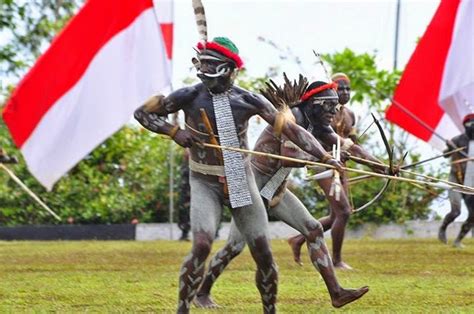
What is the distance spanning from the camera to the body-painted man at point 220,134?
9.90m

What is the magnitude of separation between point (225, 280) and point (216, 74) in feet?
15.8

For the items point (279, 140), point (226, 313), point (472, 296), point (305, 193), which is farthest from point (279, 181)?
point (305, 193)

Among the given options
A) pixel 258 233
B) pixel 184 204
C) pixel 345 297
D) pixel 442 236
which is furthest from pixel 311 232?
pixel 184 204

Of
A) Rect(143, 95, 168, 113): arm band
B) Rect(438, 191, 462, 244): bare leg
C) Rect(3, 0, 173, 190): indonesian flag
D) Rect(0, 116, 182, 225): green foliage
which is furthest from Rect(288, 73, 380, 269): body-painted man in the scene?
Rect(0, 116, 182, 225): green foliage

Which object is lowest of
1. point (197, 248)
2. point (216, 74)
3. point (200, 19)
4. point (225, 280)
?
point (225, 280)

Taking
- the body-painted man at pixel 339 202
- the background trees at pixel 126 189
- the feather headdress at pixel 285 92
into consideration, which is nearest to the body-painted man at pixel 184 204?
the background trees at pixel 126 189

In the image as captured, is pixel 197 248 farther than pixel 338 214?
No

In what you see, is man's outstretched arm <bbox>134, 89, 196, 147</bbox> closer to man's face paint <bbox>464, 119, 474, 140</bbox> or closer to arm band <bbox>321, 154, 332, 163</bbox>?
arm band <bbox>321, 154, 332, 163</bbox>

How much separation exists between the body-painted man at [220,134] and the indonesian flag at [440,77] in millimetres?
9713

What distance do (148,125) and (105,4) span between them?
709 cm

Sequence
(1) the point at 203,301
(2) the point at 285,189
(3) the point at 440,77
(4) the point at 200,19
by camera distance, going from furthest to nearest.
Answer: (3) the point at 440,77, (1) the point at 203,301, (2) the point at 285,189, (4) the point at 200,19

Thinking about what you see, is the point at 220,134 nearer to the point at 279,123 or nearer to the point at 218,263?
the point at 279,123

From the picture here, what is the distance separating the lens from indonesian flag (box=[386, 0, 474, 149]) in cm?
1953

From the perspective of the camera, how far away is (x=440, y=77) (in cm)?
1989
